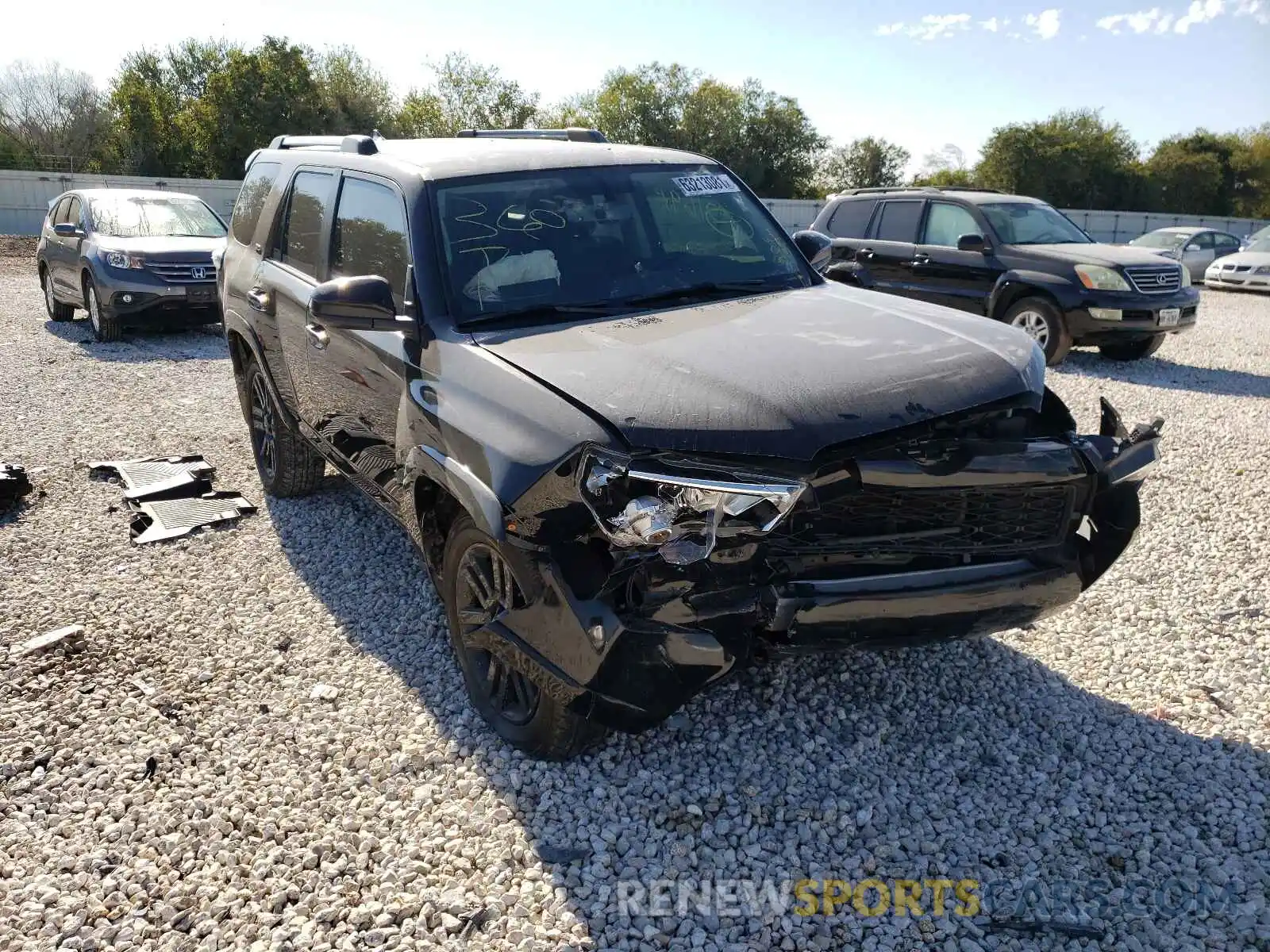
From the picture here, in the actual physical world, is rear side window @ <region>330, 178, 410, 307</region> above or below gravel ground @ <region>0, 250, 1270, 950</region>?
above

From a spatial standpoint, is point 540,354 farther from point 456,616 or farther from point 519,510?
point 456,616

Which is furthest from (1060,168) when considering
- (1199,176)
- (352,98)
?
(352,98)

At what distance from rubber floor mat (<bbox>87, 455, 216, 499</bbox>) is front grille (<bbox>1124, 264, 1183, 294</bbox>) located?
8793mm

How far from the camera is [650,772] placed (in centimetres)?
310

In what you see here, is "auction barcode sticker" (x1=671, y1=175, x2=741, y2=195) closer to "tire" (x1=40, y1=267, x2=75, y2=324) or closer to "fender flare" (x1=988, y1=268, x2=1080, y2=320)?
"fender flare" (x1=988, y1=268, x2=1080, y2=320)

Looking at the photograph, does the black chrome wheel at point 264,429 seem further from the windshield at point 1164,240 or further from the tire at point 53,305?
the windshield at point 1164,240

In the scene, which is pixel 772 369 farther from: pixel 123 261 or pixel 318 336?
pixel 123 261

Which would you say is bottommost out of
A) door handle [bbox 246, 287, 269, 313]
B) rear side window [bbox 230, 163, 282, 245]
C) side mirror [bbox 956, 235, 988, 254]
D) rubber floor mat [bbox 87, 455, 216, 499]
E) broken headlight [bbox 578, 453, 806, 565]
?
rubber floor mat [bbox 87, 455, 216, 499]

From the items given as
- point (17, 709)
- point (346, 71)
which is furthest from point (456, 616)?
point (346, 71)

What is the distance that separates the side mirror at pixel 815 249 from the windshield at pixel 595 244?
0.14 meters

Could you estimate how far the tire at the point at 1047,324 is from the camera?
9.67 metres

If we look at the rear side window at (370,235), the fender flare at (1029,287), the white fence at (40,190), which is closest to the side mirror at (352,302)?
the rear side window at (370,235)

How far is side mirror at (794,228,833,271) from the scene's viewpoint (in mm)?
4383

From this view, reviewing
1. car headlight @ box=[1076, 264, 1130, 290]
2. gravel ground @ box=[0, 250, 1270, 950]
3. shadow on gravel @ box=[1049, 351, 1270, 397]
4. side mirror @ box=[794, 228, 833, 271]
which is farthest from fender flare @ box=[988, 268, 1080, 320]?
side mirror @ box=[794, 228, 833, 271]
